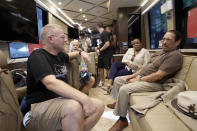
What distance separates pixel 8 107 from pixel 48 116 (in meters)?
0.23

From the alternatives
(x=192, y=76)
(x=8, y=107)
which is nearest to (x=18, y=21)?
(x=8, y=107)

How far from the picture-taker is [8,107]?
2.35 ft

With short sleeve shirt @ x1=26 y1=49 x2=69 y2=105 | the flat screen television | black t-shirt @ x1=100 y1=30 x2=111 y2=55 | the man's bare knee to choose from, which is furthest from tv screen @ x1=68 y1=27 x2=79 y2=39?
the man's bare knee

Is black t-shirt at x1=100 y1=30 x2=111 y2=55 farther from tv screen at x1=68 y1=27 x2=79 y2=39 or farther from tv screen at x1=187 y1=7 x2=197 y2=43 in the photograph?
tv screen at x1=68 y1=27 x2=79 y2=39

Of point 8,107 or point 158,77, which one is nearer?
point 8,107

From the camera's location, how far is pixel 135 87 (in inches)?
56.8

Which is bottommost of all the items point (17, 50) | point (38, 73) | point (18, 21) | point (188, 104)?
point (188, 104)

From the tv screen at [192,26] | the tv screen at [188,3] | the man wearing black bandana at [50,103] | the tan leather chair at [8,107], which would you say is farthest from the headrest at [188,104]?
the tv screen at [188,3]

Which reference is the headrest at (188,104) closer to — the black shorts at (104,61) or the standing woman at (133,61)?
the standing woman at (133,61)

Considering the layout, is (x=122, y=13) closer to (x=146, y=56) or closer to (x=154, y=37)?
(x=154, y=37)

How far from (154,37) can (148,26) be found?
0.51 meters

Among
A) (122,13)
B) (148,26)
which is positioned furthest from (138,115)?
(122,13)

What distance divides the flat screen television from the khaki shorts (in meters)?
1.14

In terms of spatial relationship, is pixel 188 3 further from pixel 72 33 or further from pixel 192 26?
pixel 72 33
